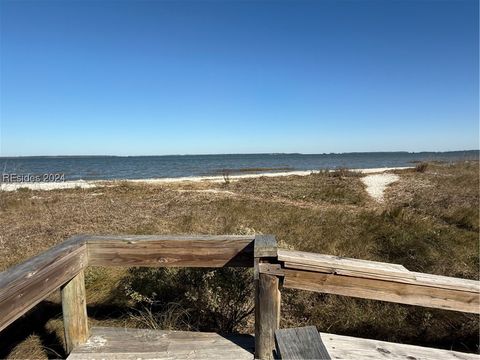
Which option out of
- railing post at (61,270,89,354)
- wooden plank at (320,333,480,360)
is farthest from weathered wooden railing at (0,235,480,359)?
wooden plank at (320,333,480,360)

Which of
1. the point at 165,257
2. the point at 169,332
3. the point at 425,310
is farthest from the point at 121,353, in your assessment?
the point at 425,310

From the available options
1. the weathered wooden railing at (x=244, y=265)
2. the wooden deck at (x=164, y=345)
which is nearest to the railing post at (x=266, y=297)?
the weathered wooden railing at (x=244, y=265)

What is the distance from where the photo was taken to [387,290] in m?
2.21

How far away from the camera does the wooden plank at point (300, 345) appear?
1.35 meters

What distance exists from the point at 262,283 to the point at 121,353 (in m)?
1.30

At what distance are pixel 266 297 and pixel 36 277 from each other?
4.99 feet

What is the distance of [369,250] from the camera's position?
559 centimetres

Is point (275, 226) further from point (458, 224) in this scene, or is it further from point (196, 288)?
point (458, 224)

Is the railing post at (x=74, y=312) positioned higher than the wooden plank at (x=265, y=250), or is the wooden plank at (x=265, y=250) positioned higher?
the wooden plank at (x=265, y=250)

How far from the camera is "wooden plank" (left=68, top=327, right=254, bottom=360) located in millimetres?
2598

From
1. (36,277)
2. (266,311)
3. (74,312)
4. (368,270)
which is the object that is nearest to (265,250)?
(266,311)

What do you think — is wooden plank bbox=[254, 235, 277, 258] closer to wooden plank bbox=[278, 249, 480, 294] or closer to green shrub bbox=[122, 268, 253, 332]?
wooden plank bbox=[278, 249, 480, 294]

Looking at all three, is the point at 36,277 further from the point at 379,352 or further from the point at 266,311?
the point at 379,352

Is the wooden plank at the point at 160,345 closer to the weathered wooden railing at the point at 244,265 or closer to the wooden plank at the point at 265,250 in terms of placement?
the weathered wooden railing at the point at 244,265
